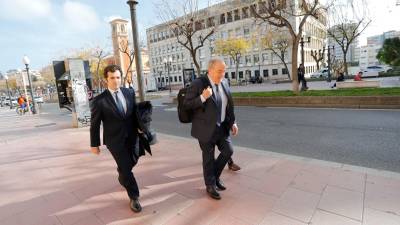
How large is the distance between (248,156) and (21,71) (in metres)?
25.4

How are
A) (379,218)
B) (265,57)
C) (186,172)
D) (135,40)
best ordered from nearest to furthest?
(379,218) → (186,172) → (135,40) → (265,57)

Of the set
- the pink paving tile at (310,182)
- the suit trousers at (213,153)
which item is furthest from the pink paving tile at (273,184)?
the suit trousers at (213,153)

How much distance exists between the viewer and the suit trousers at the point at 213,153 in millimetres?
3252

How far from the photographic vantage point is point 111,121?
3.03 metres

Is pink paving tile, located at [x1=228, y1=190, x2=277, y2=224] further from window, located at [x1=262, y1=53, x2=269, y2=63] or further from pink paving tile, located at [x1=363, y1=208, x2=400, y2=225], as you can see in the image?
window, located at [x1=262, y1=53, x2=269, y2=63]

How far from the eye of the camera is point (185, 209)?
319cm

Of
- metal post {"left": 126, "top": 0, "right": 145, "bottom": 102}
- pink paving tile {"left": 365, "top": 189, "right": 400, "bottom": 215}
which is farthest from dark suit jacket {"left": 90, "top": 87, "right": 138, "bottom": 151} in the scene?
metal post {"left": 126, "top": 0, "right": 145, "bottom": 102}

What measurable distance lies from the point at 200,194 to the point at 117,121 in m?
1.49

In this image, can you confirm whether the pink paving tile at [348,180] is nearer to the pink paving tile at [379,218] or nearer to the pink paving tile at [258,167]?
the pink paving tile at [379,218]

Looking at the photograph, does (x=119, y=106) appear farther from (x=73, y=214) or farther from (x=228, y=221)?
(x=228, y=221)

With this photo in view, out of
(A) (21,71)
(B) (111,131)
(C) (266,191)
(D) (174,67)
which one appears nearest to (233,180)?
(C) (266,191)

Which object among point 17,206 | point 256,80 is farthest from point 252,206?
point 256,80

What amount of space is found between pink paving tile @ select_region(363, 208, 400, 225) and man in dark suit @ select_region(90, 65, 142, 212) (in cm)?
256

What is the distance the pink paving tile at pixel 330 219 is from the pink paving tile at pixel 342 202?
0.07 metres
